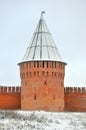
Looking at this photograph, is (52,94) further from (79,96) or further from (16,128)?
(16,128)

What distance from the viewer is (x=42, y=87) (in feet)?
123

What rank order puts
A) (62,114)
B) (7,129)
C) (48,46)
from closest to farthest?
(7,129), (62,114), (48,46)

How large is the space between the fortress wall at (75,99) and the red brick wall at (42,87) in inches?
66.5

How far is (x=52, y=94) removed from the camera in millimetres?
37719

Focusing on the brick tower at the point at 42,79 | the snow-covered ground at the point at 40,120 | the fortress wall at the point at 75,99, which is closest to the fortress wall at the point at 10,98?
the brick tower at the point at 42,79

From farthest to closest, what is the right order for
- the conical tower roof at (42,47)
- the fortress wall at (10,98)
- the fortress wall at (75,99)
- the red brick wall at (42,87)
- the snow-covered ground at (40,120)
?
1. the fortress wall at (75,99)
2. the fortress wall at (10,98)
3. the conical tower roof at (42,47)
4. the red brick wall at (42,87)
5. the snow-covered ground at (40,120)

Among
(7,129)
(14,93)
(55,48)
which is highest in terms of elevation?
(55,48)

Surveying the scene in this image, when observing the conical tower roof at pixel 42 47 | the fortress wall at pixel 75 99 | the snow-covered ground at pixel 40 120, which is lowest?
the snow-covered ground at pixel 40 120

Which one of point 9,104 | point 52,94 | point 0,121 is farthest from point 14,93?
point 0,121

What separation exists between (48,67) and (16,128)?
7.08 meters

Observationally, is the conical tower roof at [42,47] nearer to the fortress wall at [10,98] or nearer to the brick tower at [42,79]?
the brick tower at [42,79]

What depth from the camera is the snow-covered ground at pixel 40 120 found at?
107 ft

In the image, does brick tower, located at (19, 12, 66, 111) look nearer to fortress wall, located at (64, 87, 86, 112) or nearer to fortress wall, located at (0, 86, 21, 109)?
fortress wall, located at (0, 86, 21, 109)

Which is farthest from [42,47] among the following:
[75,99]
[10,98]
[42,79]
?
[75,99]
